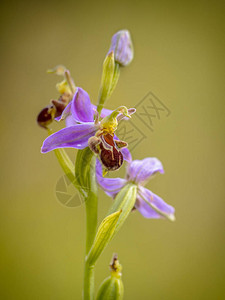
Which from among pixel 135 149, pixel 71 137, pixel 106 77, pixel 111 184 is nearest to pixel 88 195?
pixel 111 184

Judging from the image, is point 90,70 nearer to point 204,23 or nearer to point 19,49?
point 19,49

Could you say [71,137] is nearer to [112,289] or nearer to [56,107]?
[56,107]

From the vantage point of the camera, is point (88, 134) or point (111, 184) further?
point (111, 184)

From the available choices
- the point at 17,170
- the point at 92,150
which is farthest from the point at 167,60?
the point at 92,150

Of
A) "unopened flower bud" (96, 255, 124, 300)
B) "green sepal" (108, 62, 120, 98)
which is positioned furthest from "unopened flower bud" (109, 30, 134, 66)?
"unopened flower bud" (96, 255, 124, 300)

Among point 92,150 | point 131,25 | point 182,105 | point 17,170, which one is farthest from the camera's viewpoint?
point 131,25

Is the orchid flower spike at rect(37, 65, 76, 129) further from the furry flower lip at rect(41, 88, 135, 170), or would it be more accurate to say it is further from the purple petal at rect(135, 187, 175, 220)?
the purple petal at rect(135, 187, 175, 220)

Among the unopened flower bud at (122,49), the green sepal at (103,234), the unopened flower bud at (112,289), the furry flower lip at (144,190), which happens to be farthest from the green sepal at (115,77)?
the unopened flower bud at (112,289)
